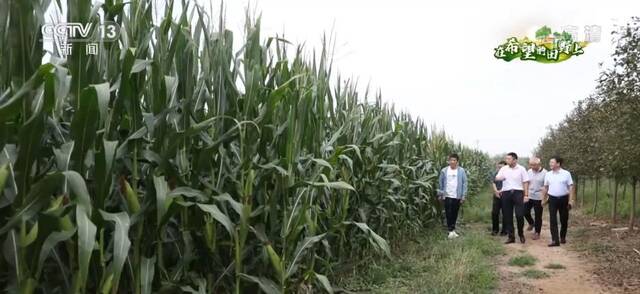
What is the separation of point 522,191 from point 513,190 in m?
0.16

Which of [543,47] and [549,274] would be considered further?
[543,47]

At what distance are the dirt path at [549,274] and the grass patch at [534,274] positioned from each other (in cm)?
2

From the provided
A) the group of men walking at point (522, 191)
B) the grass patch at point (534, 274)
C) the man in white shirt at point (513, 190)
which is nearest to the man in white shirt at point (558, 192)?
the group of men walking at point (522, 191)

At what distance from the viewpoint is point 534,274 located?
20.9 feet

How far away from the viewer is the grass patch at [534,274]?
20.7 feet

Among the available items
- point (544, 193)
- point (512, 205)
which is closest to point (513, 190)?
point (512, 205)

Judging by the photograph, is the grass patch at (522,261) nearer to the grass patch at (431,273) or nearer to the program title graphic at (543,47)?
the grass patch at (431,273)

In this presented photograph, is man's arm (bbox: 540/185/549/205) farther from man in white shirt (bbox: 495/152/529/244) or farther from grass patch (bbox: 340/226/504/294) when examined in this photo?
grass patch (bbox: 340/226/504/294)

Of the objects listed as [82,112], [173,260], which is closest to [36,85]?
[82,112]

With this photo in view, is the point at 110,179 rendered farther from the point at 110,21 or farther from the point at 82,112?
the point at 110,21

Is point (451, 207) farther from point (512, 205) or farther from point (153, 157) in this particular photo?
point (153, 157)

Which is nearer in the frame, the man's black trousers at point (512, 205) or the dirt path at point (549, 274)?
the dirt path at point (549, 274)

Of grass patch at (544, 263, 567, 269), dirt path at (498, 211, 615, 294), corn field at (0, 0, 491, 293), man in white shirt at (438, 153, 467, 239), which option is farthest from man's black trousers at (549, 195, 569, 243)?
corn field at (0, 0, 491, 293)

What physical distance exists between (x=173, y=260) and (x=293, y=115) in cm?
112
